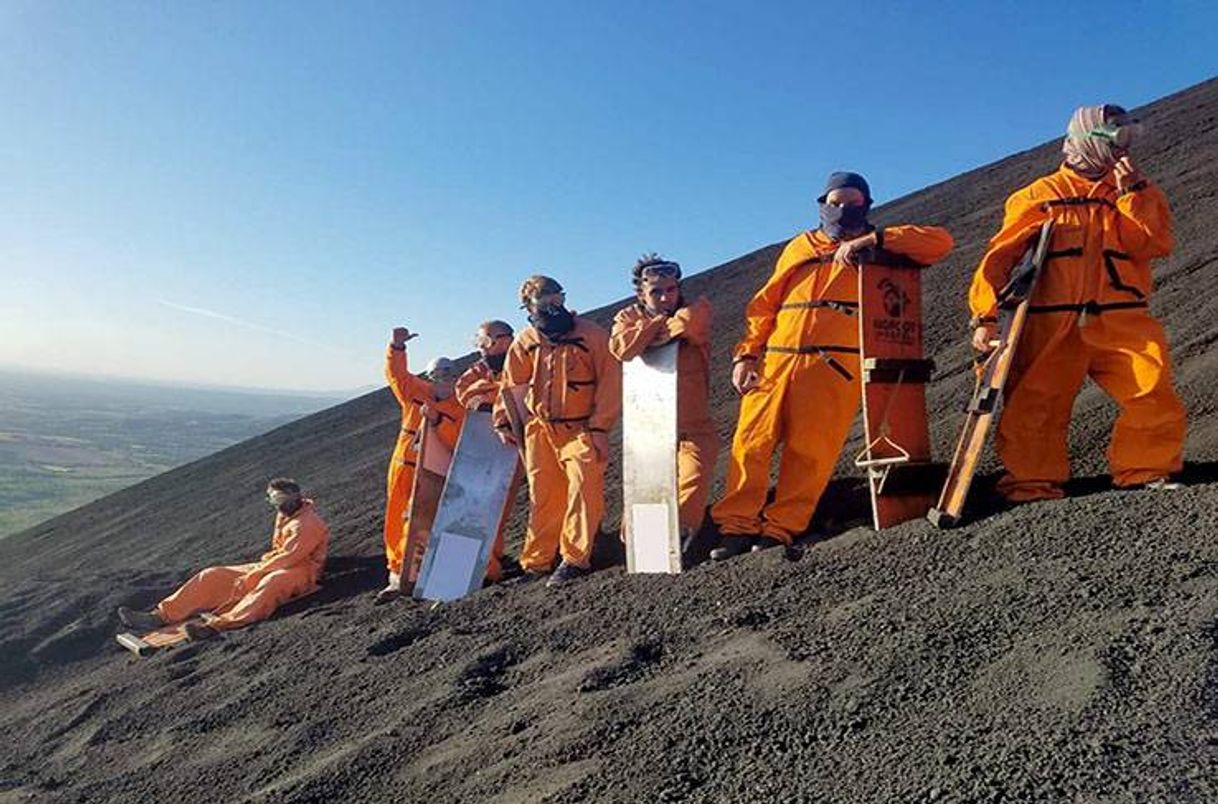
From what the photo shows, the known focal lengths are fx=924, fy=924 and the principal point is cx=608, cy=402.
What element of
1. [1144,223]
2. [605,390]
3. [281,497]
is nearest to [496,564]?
[605,390]

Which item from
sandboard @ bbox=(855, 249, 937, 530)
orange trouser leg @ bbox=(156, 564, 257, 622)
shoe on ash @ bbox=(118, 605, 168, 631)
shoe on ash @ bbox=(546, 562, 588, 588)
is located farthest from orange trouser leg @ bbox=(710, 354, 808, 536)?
shoe on ash @ bbox=(118, 605, 168, 631)

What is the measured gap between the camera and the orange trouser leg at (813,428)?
15.2ft

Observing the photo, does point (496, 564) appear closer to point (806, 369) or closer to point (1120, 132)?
point (806, 369)

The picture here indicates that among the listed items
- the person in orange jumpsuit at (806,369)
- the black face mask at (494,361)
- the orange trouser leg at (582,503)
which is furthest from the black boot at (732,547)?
the black face mask at (494,361)

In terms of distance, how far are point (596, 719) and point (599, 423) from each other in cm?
260

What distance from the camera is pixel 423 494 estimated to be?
6863 millimetres

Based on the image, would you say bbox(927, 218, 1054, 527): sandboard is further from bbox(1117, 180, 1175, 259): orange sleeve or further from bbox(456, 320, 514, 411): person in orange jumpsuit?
bbox(456, 320, 514, 411): person in orange jumpsuit

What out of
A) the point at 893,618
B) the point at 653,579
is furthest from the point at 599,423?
the point at 893,618

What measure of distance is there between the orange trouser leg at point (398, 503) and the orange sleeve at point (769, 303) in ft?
10.9

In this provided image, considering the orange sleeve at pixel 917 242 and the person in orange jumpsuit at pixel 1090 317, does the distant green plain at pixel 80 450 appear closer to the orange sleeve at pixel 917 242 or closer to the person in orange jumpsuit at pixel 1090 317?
the orange sleeve at pixel 917 242

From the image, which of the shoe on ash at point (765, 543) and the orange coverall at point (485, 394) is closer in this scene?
the shoe on ash at point (765, 543)

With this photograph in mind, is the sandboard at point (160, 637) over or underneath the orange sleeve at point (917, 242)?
underneath

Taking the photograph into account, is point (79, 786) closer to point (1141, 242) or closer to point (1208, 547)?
point (1208, 547)

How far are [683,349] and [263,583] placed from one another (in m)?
3.96
